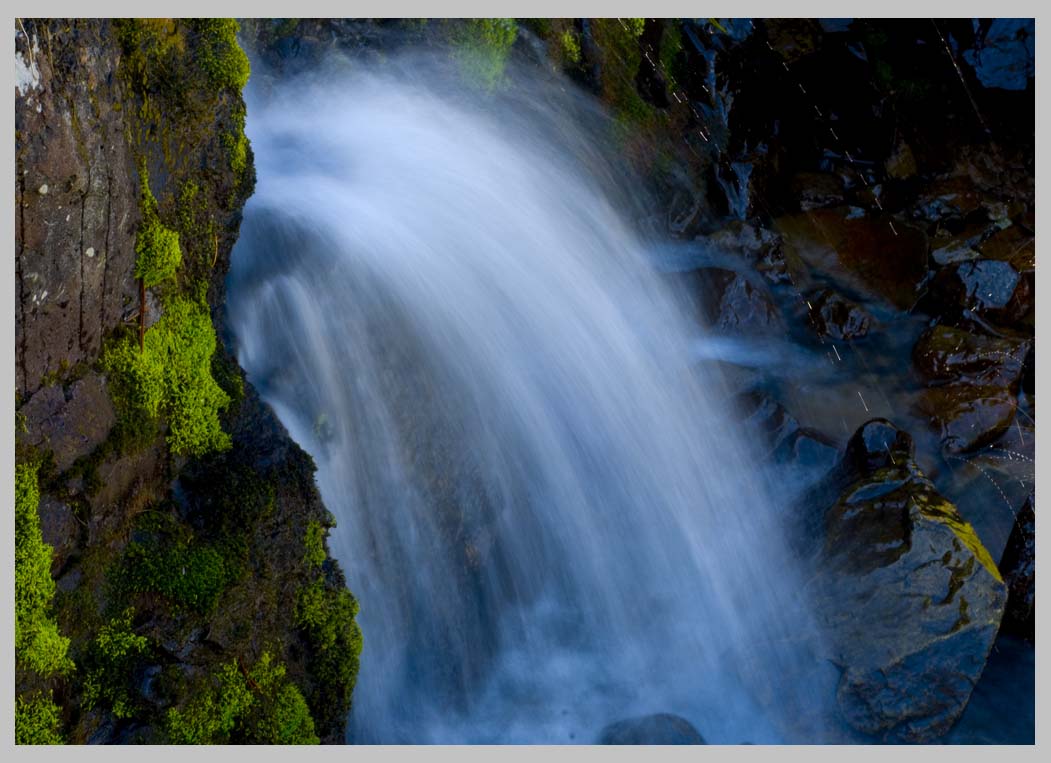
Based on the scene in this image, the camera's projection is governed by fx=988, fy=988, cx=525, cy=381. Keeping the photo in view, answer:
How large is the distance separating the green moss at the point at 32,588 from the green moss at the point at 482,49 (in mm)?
6154

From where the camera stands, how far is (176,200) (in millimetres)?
5051

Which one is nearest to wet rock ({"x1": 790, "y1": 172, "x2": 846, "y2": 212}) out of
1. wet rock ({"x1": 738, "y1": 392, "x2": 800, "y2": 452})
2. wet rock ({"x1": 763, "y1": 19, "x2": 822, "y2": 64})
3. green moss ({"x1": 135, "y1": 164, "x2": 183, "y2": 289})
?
wet rock ({"x1": 763, "y1": 19, "x2": 822, "y2": 64})

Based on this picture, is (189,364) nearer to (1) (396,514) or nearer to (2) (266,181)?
(1) (396,514)

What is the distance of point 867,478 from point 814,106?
5.83 metres

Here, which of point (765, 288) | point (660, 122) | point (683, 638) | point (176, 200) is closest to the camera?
point (176, 200)

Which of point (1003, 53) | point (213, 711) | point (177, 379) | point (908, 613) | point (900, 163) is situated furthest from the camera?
point (1003, 53)

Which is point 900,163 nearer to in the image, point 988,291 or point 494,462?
point 988,291

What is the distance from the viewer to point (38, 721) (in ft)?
13.4

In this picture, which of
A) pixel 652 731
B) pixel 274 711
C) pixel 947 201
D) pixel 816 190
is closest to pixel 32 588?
pixel 274 711

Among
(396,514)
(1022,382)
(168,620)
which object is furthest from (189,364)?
(1022,382)

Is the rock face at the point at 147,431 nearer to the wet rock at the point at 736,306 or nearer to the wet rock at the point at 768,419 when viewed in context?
the wet rock at the point at 768,419

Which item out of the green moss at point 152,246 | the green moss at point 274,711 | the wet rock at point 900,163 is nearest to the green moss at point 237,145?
the green moss at point 152,246

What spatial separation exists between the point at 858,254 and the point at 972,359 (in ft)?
5.78

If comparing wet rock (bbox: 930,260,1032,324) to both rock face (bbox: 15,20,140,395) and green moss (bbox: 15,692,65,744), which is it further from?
green moss (bbox: 15,692,65,744)
